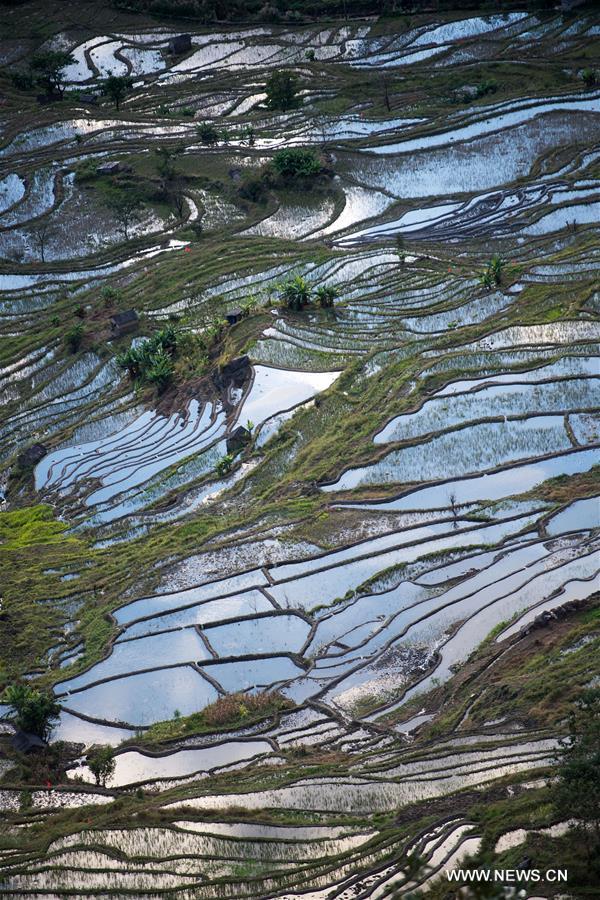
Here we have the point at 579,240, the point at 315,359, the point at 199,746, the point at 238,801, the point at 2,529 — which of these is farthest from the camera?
the point at 579,240

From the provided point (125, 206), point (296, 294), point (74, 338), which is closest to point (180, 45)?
point (125, 206)

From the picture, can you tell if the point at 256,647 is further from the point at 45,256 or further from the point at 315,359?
the point at 45,256

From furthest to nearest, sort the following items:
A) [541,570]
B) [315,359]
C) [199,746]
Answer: [315,359], [541,570], [199,746]

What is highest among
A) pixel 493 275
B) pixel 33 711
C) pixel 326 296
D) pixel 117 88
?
pixel 117 88

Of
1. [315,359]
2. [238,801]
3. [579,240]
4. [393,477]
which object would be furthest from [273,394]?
[238,801]

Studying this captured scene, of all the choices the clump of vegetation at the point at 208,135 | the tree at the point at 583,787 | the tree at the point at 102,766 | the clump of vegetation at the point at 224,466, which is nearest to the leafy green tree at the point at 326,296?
the clump of vegetation at the point at 224,466

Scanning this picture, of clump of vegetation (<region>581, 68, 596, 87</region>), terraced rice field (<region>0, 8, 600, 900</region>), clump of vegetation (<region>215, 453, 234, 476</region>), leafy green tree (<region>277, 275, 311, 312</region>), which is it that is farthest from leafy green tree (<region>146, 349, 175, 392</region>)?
clump of vegetation (<region>581, 68, 596, 87</region>)

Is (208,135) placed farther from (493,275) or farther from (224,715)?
(224,715)
